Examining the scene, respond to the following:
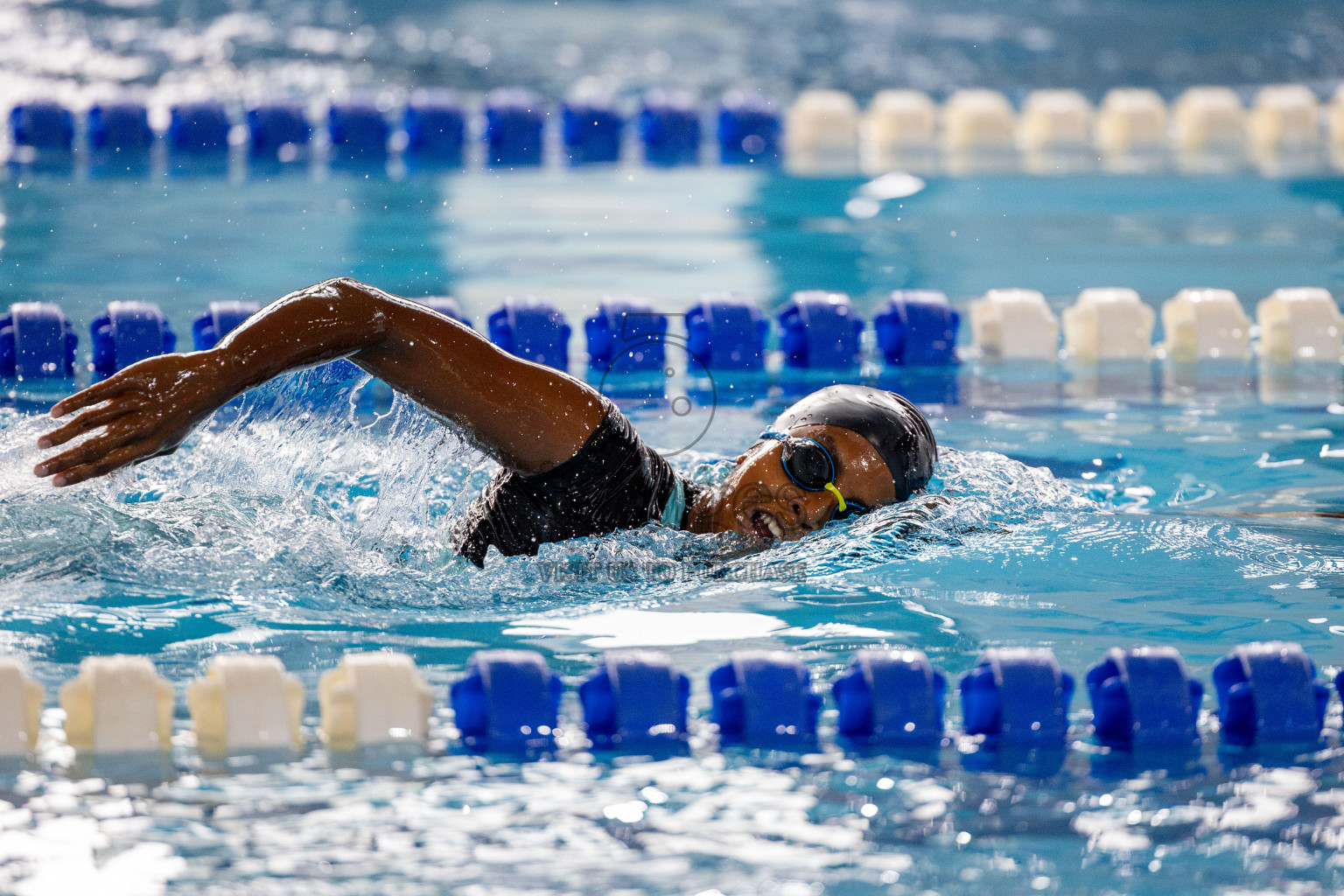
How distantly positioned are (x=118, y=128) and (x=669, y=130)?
2517 mm

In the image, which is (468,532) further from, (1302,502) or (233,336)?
(1302,502)

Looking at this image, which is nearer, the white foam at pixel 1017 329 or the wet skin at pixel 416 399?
the wet skin at pixel 416 399

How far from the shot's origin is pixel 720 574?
2.96 meters

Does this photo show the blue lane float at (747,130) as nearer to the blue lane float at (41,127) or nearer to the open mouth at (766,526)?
the blue lane float at (41,127)

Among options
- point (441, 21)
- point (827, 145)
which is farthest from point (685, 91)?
point (441, 21)

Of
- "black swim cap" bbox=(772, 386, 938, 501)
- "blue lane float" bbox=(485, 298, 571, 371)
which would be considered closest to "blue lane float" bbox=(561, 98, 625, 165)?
"blue lane float" bbox=(485, 298, 571, 371)

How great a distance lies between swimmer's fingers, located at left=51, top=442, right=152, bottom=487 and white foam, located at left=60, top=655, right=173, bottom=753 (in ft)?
0.86

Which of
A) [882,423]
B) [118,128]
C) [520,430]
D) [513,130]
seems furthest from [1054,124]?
[520,430]

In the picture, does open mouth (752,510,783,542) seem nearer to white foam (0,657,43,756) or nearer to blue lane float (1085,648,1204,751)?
blue lane float (1085,648,1204,751)

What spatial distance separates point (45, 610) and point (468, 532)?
0.71 m

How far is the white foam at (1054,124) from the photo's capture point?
839 cm

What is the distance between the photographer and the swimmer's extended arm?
2348 mm

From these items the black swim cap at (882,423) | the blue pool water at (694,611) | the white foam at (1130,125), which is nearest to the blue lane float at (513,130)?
the blue pool water at (694,611)

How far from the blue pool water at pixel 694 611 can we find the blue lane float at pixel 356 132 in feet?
7.33
